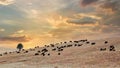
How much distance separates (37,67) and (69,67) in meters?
7.42

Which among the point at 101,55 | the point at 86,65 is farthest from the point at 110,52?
the point at 86,65

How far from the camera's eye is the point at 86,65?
56.9 meters

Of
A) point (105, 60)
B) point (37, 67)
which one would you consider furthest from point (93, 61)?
point (37, 67)

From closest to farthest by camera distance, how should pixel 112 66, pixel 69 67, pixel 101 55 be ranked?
pixel 112 66 → pixel 69 67 → pixel 101 55

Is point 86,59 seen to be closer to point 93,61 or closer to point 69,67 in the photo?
point 93,61

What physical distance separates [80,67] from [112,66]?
6297mm

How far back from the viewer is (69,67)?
5656 cm

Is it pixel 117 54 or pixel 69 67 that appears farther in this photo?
pixel 117 54

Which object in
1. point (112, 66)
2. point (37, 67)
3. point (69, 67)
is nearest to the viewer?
point (112, 66)

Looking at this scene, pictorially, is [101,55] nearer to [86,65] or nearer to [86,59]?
[86,59]

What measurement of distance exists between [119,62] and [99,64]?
3.83 m

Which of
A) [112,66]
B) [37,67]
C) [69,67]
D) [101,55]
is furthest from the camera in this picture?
[101,55]

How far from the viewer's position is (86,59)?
2520 inches

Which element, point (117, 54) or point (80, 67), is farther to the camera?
point (117, 54)
